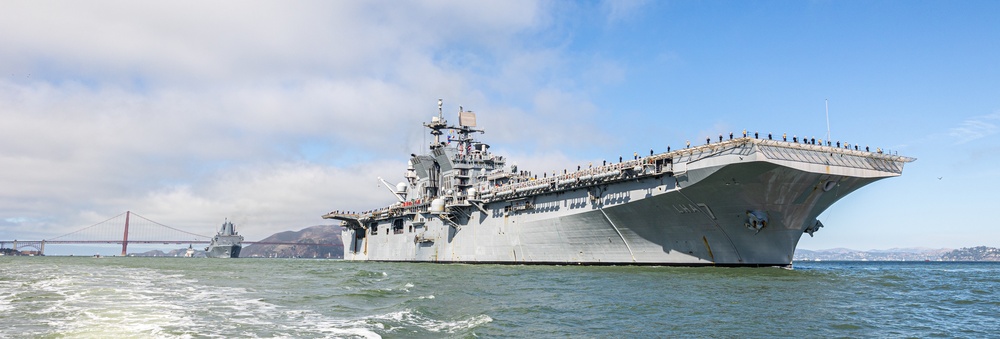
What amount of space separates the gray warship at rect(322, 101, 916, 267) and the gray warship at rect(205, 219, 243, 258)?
72.2m

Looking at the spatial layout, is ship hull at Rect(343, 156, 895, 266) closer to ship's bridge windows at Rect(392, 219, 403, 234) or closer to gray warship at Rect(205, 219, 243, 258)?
ship's bridge windows at Rect(392, 219, 403, 234)

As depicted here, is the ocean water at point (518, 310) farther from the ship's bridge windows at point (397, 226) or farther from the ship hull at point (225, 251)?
the ship hull at point (225, 251)

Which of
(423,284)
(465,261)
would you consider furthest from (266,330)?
(465,261)

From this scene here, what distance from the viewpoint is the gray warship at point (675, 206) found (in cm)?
2422

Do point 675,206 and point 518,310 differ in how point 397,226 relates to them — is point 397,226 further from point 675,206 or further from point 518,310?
point 518,310

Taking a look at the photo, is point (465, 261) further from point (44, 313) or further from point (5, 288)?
point (44, 313)

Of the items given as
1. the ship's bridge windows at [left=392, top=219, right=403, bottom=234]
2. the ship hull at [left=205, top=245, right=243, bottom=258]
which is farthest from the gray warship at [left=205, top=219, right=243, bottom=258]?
the ship's bridge windows at [left=392, top=219, right=403, bottom=234]

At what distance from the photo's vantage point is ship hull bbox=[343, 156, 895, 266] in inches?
968

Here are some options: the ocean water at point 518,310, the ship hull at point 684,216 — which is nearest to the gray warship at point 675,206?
the ship hull at point 684,216

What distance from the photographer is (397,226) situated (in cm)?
5075

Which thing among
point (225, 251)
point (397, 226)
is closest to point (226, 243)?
point (225, 251)

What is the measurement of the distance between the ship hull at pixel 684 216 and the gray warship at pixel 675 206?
0.16 ft

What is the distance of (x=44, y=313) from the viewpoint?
13.5 metres

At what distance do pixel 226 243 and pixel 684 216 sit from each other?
300 feet
